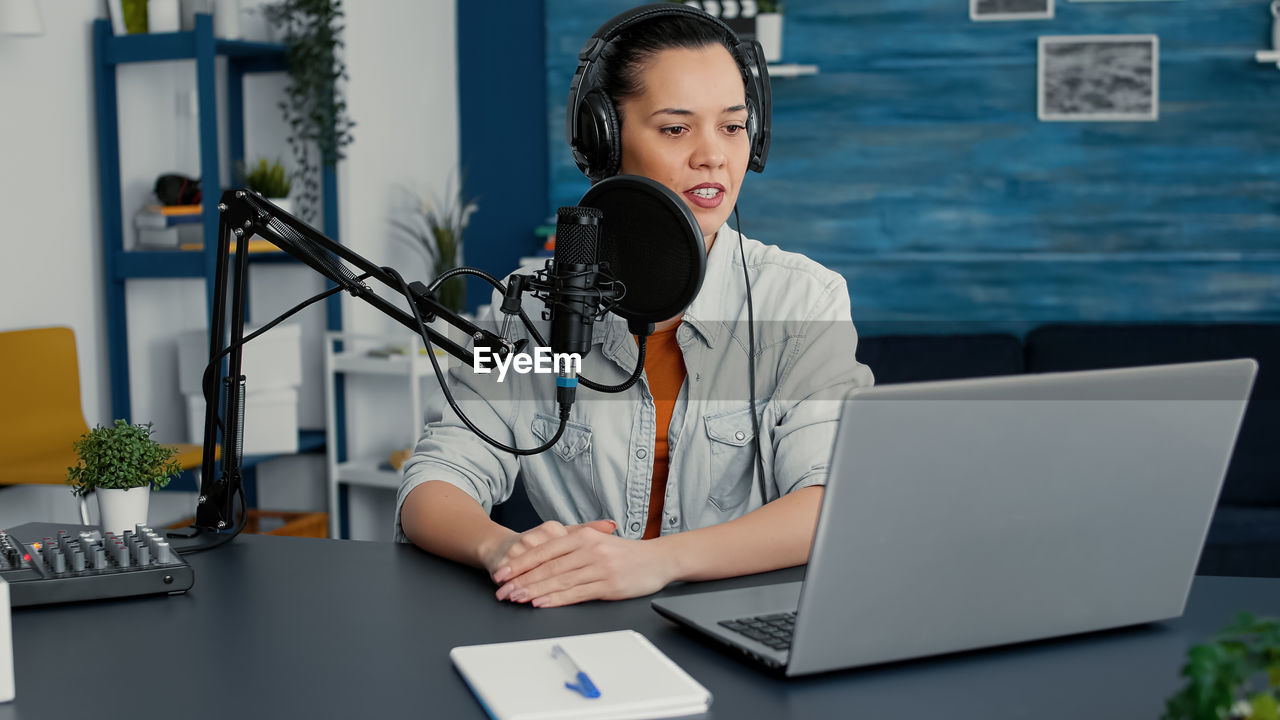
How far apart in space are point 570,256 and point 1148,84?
306 cm

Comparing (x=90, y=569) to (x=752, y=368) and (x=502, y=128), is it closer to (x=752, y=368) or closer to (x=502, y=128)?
(x=752, y=368)

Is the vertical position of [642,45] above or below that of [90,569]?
above

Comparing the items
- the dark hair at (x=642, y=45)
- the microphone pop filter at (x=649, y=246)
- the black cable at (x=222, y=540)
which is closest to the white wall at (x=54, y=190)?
the black cable at (x=222, y=540)

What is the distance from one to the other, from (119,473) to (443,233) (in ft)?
8.40

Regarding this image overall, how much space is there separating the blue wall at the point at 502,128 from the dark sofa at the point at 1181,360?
1.39 m

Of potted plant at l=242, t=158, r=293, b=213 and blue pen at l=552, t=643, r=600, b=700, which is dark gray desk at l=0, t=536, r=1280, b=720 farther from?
potted plant at l=242, t=158, r=293, b=213

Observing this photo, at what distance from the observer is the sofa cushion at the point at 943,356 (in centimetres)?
329

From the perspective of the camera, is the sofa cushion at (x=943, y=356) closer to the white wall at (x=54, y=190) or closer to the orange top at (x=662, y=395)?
the orange top at (x=662, y=395)

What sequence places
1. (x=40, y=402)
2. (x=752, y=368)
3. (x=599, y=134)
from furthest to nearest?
1. (x=40, y=402)
2. (x=752, y=368)
3. (x=599, y=134)

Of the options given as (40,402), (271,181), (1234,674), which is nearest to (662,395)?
(1234,674)

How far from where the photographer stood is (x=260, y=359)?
10.7 ft

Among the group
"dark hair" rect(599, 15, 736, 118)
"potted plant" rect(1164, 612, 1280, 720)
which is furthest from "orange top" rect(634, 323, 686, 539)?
"potted plant" rect(1164, 612, 1280, 720)

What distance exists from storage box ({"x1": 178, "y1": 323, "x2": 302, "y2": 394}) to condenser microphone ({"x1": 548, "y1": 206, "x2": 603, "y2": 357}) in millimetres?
2402

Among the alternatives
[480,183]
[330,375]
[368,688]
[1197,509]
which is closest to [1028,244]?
[480,183]
